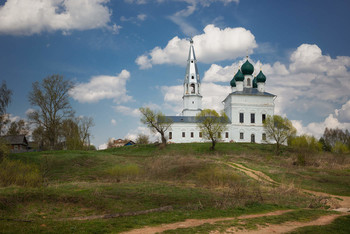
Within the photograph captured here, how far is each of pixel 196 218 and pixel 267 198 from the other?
6183 millimetres

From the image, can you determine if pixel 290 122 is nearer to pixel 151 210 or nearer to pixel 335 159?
pixel 335 159

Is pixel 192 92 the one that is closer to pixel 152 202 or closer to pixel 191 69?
pixel 191 69

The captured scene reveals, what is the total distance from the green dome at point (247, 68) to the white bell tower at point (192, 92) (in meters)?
9.16

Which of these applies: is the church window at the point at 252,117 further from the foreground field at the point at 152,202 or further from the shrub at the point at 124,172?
the shrub at the point at 124,172

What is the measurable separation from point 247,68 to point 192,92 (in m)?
11.5

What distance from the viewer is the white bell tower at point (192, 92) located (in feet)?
215

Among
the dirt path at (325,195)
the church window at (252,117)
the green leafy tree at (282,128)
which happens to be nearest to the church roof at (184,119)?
the church window at (252,117)

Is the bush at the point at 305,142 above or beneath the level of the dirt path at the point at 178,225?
above

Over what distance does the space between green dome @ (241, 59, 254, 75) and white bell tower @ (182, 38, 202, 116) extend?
9.16 metres

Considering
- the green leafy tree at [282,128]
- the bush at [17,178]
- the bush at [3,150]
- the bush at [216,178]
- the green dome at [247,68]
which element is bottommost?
the bush at [216,178]

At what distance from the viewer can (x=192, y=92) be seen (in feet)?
216

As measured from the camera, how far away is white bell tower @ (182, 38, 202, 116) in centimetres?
6556

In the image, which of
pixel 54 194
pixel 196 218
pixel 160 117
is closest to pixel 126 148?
pixel 160 117

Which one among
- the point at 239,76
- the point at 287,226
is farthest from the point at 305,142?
the point at 287,226
